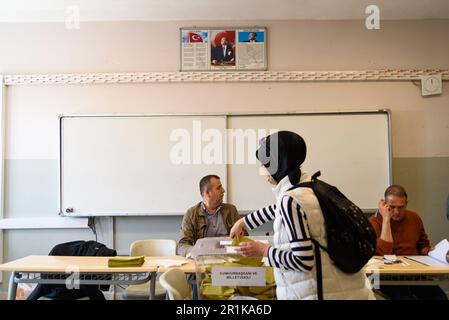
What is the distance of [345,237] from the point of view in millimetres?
1001

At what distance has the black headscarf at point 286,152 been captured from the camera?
3.54 feet

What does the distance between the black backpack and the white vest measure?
0.01 m

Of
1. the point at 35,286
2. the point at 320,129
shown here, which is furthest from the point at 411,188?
the point at 35,286

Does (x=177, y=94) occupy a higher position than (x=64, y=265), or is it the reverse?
(x=177, y=94)

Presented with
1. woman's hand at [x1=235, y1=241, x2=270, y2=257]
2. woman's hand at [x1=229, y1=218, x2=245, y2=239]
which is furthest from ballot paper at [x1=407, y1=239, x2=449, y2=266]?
woman's hand at [x1=235, y1=241, x2=270, y2=257]

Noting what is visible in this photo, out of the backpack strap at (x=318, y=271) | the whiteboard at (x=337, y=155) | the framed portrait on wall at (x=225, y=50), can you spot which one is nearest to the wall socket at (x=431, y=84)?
the whiteboard at (x=337, y=155)

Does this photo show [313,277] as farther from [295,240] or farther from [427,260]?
[427,260]

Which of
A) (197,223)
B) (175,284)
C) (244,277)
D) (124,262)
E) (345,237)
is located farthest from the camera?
(197,223)

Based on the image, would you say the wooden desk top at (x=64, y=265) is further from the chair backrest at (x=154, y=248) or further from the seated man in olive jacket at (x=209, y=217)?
the seated man in olive jacket at (x=209, y=217)

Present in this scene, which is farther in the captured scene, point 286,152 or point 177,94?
point 177,94

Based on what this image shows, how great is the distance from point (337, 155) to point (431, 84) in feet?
3.43

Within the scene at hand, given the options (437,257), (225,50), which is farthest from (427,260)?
(225,50)

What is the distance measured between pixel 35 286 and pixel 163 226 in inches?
44.5

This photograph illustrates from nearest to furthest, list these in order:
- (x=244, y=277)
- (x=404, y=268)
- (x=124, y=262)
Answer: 1. (x=244, y=277)
2. (x=404, y=268)
3. (x=124, y=262)
